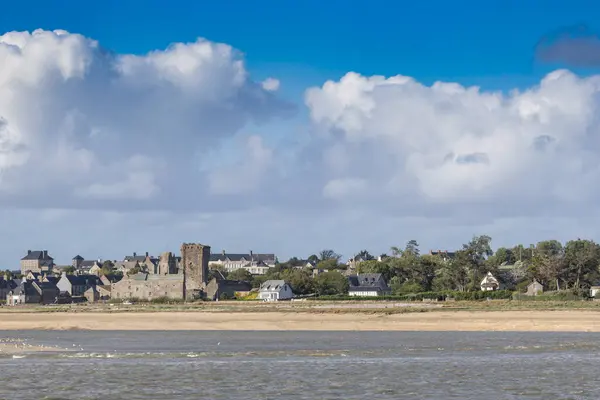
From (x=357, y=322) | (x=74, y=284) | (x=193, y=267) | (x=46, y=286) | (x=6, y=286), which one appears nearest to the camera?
(x=357, y=322)

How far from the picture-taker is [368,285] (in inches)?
4774

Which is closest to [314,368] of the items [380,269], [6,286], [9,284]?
[380,269]

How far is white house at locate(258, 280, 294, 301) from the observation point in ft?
376

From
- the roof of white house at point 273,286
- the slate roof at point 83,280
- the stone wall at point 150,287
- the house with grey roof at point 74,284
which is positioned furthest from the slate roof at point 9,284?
the roof of white house at point 273,286

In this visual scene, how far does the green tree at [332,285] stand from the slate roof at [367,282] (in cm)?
103

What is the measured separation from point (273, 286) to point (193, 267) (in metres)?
12.5

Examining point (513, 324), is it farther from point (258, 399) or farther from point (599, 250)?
point (599, 250)

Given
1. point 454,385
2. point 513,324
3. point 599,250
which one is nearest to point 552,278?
point 599,250

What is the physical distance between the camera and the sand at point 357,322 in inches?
2084

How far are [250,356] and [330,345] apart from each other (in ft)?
20.8

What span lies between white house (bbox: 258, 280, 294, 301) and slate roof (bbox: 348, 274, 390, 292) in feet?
30.3

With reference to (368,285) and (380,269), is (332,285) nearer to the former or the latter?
(368,285)

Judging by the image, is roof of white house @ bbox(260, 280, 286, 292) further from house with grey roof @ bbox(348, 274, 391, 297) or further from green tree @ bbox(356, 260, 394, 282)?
green tree @ bbox(356, 260, 394, 282)

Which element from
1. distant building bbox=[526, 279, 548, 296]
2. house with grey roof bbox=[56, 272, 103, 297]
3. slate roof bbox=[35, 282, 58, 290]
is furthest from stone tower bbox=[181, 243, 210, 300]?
distant building bbox=[526, 279, 548, 296]
